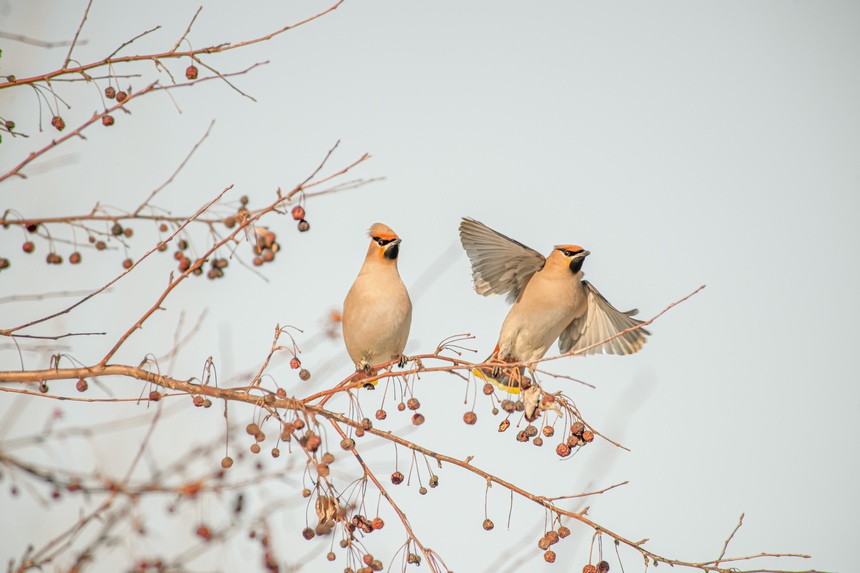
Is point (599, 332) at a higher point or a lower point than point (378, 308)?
lower

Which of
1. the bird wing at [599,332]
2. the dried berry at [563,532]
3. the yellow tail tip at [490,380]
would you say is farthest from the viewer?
the bird wing at [599,332]

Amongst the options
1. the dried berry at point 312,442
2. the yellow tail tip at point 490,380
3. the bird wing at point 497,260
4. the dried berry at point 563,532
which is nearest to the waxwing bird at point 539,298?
the bird wing at point 497,260

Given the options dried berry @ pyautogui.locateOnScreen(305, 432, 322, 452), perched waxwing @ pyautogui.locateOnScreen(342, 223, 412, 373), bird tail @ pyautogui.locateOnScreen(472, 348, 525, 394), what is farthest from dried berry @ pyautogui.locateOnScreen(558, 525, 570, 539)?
perched waxwing @ pyautogui.locateOnScreen(342, 223, 412, 373)

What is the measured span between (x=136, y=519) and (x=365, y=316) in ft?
6.42

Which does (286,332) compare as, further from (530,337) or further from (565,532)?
(530,337)

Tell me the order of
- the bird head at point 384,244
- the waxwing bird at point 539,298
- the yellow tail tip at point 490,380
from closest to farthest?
the yellow tail tip at point 490,380
the bird head at point 384,244
the waxwing bird at point 539,298

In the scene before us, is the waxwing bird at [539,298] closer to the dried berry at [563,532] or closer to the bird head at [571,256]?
the bird head at [571,256]

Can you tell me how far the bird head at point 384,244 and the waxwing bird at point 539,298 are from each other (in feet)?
2.11

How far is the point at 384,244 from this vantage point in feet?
15.4

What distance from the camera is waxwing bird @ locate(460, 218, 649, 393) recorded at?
5184mm

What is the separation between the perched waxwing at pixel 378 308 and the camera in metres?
4.50

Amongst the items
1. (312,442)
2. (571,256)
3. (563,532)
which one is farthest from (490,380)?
(571,256)

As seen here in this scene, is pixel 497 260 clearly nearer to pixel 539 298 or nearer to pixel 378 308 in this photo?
pixel 539 298

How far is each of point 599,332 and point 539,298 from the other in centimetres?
67
